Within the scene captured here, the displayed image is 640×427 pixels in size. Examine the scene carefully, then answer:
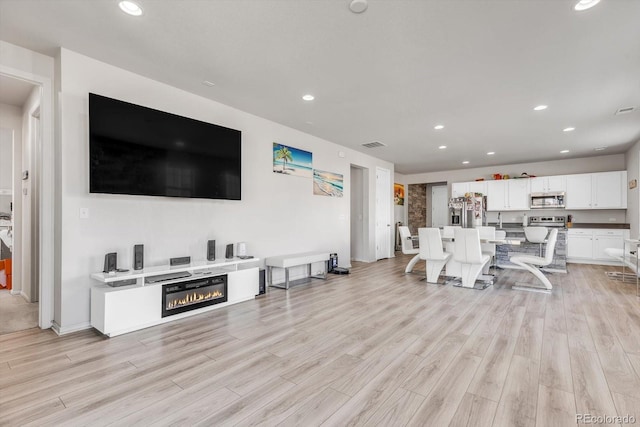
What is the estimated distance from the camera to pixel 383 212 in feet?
26.2

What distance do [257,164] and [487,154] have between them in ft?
18.9

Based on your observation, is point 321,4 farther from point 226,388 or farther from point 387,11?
point 226,388

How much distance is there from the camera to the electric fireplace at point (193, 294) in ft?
10.3

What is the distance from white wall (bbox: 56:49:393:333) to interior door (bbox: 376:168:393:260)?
2.45 meters

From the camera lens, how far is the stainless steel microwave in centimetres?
754

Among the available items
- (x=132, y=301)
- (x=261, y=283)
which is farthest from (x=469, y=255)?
(x=132, y=301)

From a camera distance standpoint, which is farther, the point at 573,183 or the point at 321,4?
the point at 573,183

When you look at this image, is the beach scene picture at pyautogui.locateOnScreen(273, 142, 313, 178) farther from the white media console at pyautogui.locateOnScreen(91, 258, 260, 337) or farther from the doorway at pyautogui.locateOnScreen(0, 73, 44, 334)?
the doorway at pyautogui.locateOnScreen(0, 73, 44, 334)

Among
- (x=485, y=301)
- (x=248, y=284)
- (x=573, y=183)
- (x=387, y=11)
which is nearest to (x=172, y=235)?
(x=248, y=284)

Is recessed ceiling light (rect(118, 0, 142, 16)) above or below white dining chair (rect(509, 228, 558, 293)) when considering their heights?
above

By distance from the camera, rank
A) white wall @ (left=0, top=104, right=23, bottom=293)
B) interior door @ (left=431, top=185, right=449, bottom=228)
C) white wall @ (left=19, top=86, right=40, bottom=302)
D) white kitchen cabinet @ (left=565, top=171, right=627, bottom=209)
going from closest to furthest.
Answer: white wall @ (left=19, top=86, right=40, bottom=302) < white wall @ (left=0, top=104, right=23, bottom=293) < white kitchen cabinet @ (left=565, top=171, right=627, bottom=209) < interior door @ (left=431, top=185, right=449, bottom=228)

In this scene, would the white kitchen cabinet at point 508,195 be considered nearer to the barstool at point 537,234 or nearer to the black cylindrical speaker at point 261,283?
the barstool at point 537,234

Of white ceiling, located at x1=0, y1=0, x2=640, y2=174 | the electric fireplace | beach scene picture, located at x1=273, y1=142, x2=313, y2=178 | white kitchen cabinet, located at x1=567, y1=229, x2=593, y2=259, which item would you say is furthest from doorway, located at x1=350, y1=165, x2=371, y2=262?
white kitchen cabinet, located at x1=567, y1=229, x2=593, y2=259

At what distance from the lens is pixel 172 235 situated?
3.59 metres
